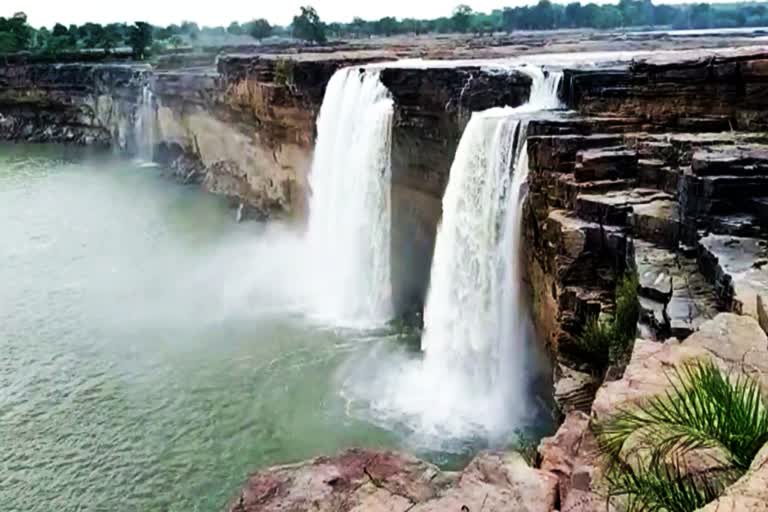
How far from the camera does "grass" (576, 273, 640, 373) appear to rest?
9223 mm

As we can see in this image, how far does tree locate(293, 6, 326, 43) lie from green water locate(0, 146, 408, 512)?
33.1 meters

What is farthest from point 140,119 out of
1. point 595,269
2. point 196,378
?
point 595,269

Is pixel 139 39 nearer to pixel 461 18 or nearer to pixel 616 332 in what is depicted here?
pixel 461 18

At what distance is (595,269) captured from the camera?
1062 cm

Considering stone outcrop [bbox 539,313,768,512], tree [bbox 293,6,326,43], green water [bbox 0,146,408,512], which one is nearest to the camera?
stone outcrop [bbox 539,313,768,512]

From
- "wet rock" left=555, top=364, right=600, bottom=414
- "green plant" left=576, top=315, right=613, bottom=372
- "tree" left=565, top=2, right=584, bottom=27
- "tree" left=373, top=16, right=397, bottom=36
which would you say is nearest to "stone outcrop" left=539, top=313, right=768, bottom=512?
"wet rock" left=555, top=364, right=600, bottom=414

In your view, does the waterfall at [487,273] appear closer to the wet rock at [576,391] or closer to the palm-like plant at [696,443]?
the wet rock at [576,391]

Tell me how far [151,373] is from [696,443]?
40.1 feet

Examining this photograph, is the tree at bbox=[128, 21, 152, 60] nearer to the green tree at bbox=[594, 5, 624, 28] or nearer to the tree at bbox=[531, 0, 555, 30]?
the tree at bbox=[531, 0, 555, 30]

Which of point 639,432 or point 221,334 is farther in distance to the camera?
point 221,334

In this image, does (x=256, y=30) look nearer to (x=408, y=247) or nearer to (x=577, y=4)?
(x=577, y=4)

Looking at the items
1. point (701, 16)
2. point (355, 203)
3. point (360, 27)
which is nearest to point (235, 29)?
point (360, 27)

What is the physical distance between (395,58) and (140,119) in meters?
20.3

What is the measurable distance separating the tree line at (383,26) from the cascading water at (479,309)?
4438 cm
